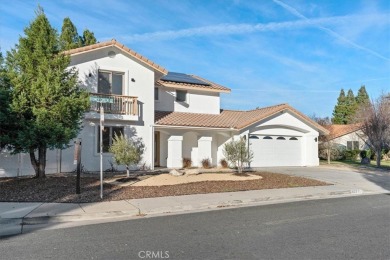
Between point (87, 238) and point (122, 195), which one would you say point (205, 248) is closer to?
point (87, 238)

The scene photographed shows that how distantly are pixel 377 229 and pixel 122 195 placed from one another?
7.54m

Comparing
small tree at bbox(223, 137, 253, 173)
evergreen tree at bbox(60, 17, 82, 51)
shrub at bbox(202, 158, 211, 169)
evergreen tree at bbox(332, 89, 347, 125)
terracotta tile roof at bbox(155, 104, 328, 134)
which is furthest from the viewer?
evergreen tree at bbox(332, 89, 347, 125)

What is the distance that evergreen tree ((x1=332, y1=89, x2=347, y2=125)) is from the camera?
2886 inches

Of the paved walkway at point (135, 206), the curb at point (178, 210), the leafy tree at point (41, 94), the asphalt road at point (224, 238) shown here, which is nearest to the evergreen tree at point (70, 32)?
the leafy tree at point (41, 94)

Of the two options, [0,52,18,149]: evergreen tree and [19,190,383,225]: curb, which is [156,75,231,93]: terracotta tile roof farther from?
[19,190,383,225]: curb

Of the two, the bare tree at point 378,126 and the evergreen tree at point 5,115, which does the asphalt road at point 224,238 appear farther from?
the bare tree at point 378,126

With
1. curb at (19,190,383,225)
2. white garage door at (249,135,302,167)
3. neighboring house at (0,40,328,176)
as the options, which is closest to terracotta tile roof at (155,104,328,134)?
neighboring house at (0,40,328,176)

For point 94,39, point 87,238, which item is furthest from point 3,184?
point 94,39

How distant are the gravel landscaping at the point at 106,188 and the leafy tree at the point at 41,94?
1.67 m

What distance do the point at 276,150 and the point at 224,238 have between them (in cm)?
1992

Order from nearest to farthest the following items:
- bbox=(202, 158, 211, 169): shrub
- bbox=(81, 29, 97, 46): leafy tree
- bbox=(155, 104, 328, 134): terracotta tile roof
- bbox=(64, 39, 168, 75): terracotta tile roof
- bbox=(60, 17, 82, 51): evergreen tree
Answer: bbox=(64, 39, 168, 75): terracotta tile roof
bbox=(155, 104, 328, 134): terracotta tile roof
bbox=(202, 158, 211, 169): shrub
bbox=(60, 17, 82, 51): evergreen tree
bbox=(81, 29, 97, 46): leafy tree

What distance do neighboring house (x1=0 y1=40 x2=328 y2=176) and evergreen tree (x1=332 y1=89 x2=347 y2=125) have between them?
5013 centimetres

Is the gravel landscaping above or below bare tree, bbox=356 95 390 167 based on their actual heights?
below

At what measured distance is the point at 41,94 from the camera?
1381 centimetres
